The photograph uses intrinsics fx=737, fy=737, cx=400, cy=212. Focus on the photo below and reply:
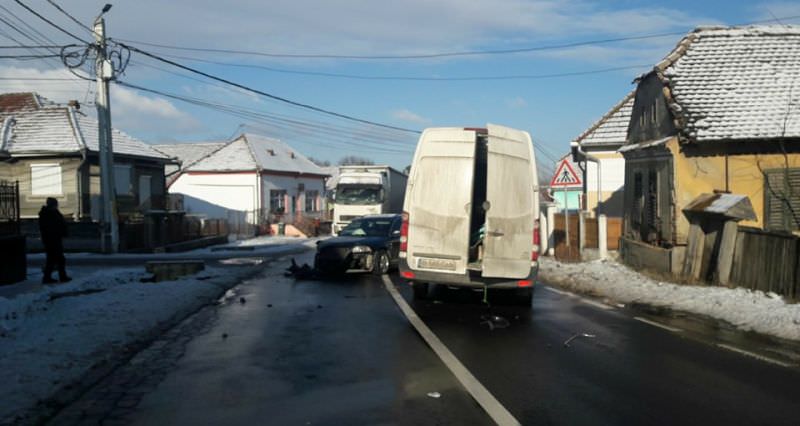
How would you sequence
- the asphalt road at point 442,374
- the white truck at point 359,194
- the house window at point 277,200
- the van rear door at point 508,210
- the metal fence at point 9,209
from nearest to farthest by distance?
the asphalt road at point 442,374 < the van rear door at point 508,210 < the metal fence at point 9,209 < the white truck at point 359,194 < the house window at point 277,200

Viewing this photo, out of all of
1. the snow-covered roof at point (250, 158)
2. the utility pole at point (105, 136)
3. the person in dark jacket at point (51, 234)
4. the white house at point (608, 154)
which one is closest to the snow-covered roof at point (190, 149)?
the snow-covered roof at point (250, 158)

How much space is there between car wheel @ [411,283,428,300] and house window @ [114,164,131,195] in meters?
24.5

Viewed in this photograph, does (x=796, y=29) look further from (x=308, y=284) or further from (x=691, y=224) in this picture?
(x=308, y=284)

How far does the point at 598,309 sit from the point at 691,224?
4688 mm

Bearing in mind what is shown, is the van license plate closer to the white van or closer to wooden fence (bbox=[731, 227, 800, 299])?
the white van

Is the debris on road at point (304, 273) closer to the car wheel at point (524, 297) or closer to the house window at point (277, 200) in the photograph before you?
the car wheel at point (524, 297)

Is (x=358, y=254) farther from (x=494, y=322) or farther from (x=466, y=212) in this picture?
(x=494, y=322)

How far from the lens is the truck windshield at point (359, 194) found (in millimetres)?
33844

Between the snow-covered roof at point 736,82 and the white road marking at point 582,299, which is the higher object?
the snow-covered roof at point 736,82

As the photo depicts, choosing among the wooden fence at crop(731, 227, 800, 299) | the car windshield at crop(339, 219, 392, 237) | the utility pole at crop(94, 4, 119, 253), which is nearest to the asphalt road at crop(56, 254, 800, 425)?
the wooden fence at crop(731, 227, 800, 299)

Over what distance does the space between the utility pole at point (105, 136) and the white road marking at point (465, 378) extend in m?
17.6

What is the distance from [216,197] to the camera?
154 ft

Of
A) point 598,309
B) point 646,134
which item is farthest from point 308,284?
point 646,134

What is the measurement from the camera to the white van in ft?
35.0
